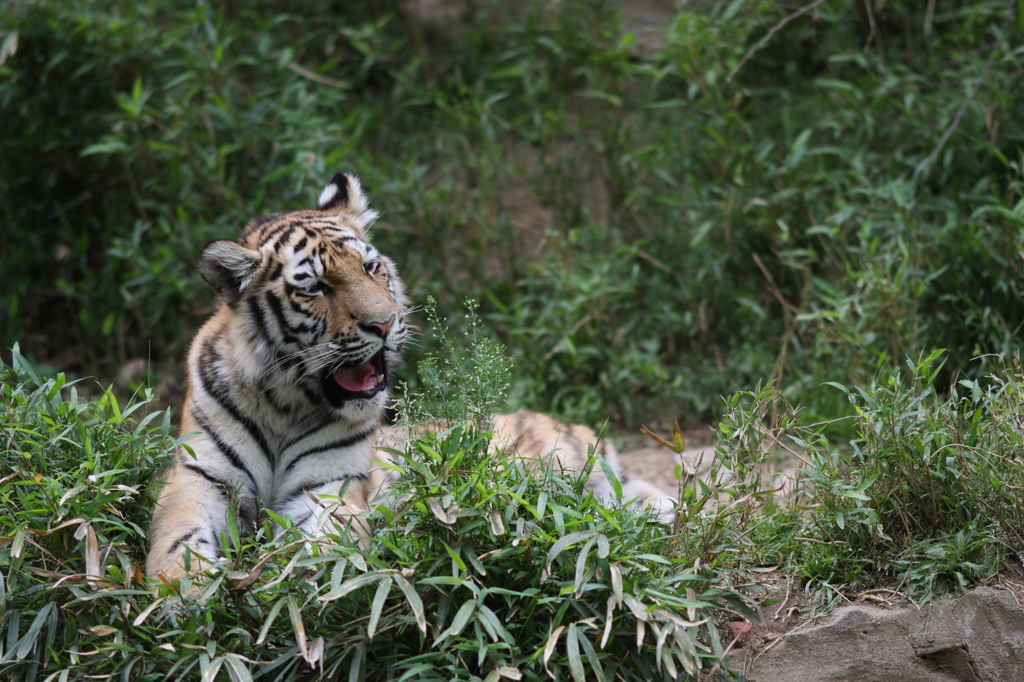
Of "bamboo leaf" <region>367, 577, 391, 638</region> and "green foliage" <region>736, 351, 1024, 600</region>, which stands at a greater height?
"bamboo leaf" <region>367, 577, 391, 638</region>

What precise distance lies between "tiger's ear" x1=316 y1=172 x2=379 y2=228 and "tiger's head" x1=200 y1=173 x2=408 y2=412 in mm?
390

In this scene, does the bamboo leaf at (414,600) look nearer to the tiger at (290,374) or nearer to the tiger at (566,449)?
the tiger at (290,374)

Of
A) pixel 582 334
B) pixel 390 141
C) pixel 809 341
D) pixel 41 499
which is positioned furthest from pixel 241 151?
pixel 809 341

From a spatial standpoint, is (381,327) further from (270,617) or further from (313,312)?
(270,617)

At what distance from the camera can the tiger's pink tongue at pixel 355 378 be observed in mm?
3240

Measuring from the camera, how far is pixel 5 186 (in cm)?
579

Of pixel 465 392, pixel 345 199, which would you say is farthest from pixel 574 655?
pixel 345 199

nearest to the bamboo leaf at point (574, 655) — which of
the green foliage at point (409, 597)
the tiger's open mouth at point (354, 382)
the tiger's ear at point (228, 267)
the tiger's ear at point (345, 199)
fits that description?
the green foliage at point (409, 597)

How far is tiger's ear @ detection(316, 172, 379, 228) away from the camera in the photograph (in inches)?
148

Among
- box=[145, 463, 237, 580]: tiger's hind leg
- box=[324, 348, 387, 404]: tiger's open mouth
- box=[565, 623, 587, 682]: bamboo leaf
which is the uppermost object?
box=[565, 623, 587, 682]: bamboo leaf

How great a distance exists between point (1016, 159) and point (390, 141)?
4.08 metres

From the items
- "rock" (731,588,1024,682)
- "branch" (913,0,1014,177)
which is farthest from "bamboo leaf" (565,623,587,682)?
"branch" (913,0,1014,177)

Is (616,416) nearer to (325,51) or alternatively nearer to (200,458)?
(200,458)

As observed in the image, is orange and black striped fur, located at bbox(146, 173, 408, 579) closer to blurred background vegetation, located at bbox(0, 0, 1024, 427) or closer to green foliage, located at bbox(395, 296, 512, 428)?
green foliage, located at bbox(395, 296, 512, 428)
